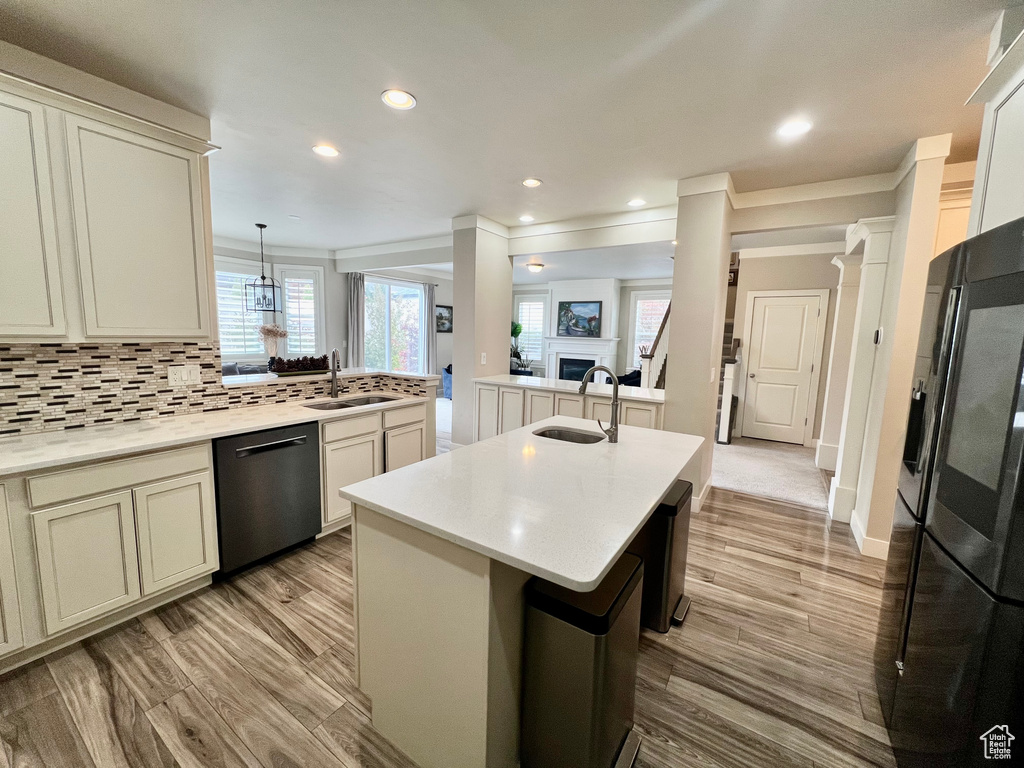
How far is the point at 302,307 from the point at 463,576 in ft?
22.1

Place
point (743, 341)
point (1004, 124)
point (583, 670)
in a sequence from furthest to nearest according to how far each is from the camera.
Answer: point (743, 341) < point (1004, 124) < point (583, 670)

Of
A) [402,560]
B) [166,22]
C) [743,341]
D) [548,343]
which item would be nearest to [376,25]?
[166,22]

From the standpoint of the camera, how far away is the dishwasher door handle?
229cm

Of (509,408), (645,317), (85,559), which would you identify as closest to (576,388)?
(509,408)

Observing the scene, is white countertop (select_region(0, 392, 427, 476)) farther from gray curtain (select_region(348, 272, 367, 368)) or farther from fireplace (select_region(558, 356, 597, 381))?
fireplace (select_region(558, 356, 597, 381))

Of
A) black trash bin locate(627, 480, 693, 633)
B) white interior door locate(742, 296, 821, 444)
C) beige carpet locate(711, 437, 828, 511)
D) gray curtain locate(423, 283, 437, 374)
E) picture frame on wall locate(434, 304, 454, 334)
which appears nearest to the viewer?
black trash bin locate(627, 480, 693, 633)

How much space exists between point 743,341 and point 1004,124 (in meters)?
4.45

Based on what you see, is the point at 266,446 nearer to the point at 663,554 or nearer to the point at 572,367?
the point at 663,554

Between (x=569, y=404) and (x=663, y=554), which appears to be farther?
(x=569, y=404)

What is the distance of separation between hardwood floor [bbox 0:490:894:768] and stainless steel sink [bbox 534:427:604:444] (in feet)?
3.33

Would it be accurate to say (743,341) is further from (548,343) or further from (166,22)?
(166,22)

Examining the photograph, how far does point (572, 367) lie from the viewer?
9469 millimetres

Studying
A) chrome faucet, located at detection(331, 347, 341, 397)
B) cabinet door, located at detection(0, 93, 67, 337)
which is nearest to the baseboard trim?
chrome faucet, located at detection(331, 347, 341, 397)

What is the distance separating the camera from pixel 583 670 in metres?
1.15
